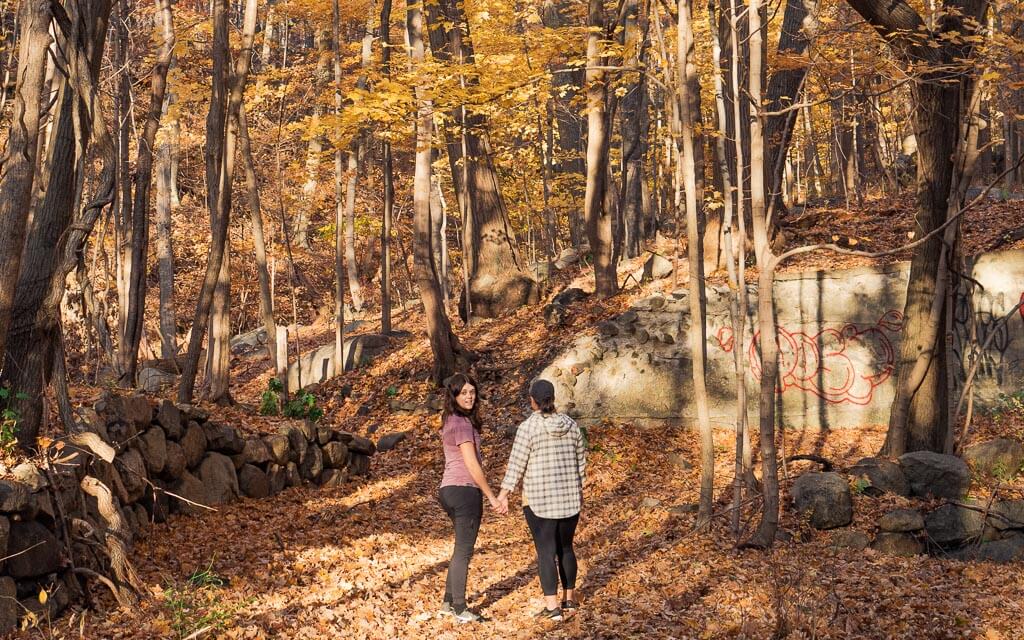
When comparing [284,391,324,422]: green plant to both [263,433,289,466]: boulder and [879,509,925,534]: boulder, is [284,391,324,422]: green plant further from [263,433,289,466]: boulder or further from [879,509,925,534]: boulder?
[879,509,925,534]: boulder

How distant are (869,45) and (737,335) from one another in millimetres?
4746

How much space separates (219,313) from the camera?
13602 millimetres

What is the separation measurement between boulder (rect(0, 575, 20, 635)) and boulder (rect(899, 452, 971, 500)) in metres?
8.79

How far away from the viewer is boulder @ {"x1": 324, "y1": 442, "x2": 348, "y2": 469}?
12.2 metres

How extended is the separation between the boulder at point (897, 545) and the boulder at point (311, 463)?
694 centimetres

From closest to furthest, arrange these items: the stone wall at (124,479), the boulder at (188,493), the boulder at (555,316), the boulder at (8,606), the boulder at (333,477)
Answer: the boulder at (8,606), the stone wall at (124,479), the boulder at (188,493), the boulder at (333,477), the boulder at (555,316)

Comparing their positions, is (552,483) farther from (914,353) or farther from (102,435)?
(914,353)

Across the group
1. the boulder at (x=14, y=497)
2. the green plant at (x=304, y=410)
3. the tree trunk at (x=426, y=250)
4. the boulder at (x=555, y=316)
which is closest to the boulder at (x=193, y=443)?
the boulder at (x=14, y=497)

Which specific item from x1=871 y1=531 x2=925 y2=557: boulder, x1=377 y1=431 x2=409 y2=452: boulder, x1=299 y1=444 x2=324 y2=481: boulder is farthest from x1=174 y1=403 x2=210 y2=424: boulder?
x1=871 y1=531 x2=925 y2=557: boulder

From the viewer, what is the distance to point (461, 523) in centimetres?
627

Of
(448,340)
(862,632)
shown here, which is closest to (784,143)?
(448,340)

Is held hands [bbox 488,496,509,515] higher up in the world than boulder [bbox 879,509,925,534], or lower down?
higher up

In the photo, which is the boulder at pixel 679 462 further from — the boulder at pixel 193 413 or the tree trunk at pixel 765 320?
the boulder at pixel 193 413

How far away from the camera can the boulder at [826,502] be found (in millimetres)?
9133
